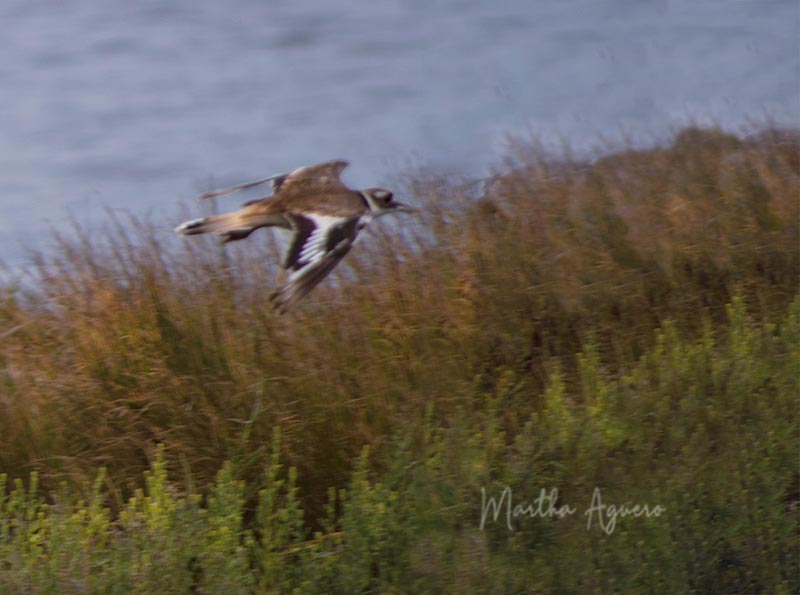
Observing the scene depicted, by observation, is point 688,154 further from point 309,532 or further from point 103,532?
point 103,532

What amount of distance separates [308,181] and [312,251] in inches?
14.2

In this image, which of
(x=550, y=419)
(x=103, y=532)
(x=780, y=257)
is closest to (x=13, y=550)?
(x=103, y=532)

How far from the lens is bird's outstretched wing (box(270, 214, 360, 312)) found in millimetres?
4059

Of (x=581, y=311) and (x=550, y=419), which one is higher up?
(x=581, y=311)

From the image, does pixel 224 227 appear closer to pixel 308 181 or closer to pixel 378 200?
pixel 308 181

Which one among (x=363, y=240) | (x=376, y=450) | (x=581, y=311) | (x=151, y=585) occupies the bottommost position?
(x=151, y=585)

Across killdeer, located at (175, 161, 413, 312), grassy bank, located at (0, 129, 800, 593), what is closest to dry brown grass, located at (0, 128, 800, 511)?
grassy bank, located at (0, 129, 800, 593)

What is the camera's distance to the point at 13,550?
344 cm

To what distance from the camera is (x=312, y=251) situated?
4086 millimetres

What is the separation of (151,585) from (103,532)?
0.29 meters
